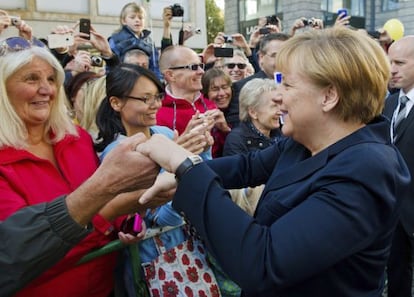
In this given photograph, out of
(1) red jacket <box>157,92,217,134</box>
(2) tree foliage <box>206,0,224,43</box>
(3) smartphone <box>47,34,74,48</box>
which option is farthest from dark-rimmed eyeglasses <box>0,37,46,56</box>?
(2) tree foliage <box>206,0,224,43</box>

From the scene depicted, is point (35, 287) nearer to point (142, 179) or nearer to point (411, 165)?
point (142, 179)

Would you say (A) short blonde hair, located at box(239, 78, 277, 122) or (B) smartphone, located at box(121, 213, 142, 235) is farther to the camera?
(A) short blonde hair, located at box(239, 78, 277, 122)

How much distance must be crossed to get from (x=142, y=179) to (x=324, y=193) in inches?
25.7

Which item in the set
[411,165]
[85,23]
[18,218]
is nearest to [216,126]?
[411,165]

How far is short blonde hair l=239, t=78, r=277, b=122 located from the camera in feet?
11.2

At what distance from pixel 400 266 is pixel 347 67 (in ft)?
8.85

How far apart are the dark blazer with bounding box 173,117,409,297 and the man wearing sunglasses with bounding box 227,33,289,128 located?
2786 millimetres

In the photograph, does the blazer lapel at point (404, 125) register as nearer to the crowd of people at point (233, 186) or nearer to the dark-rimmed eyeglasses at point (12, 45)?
the crowd of people at point (233, 186)

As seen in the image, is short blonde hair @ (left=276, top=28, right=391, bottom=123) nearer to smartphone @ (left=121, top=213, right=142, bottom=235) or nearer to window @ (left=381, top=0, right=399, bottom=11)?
smartphone @ (left=121, top=213, right=142, bottom=235)

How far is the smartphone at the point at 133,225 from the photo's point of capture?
Answer: 1910 mm

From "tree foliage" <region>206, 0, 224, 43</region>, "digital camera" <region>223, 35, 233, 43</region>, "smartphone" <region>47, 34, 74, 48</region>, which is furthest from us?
"tree foliage" <region>206, 0, 224, 43</region>

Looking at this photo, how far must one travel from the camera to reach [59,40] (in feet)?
14.4

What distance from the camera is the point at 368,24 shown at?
57.9 feet

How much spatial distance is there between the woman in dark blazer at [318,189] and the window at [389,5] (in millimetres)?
18009
